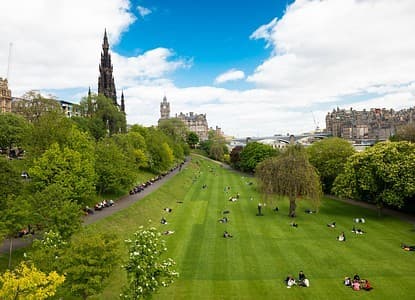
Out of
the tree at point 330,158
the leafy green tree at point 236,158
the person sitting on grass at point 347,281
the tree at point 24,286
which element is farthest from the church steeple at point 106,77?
the tree at point 24,286

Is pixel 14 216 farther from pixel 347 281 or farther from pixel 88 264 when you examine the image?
pixel 347 281

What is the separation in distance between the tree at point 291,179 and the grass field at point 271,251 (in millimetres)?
2974

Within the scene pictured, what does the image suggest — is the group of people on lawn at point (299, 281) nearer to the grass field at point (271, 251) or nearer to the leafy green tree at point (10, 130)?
the grass field at point (271, 251)

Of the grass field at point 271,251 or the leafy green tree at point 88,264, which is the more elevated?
the leafy green tree at point 88,264

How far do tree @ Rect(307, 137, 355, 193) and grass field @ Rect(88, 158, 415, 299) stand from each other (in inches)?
307

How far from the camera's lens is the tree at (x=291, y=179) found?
42.6 meters

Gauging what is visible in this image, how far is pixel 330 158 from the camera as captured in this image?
196 ft

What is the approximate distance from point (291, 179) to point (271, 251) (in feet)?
46.3

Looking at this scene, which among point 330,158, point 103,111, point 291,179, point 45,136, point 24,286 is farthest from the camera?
point 103,111

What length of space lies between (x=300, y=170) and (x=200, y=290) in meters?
24.4

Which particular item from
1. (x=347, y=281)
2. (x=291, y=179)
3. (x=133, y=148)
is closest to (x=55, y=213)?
(x=347, y=281)

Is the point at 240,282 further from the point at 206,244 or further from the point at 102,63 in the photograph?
the point at 102,63

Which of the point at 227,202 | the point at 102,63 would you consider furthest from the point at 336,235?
the point at 102,63

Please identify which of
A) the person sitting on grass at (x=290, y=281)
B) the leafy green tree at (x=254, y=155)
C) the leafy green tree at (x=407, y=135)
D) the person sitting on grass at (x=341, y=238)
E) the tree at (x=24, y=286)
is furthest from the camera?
the leafy green tree at (x=254, y=155)
